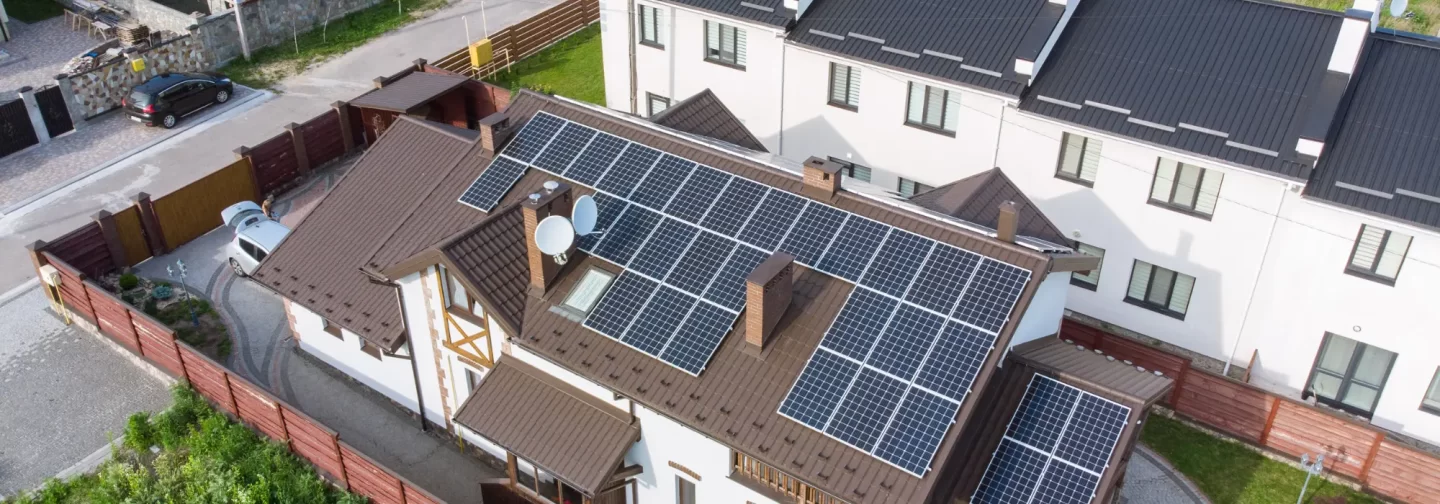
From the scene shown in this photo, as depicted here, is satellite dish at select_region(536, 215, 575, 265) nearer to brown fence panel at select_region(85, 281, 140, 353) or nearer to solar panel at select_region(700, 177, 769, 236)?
solar panel at select_region(700, 177, 769, 236)

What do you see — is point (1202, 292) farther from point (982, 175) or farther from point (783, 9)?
point (783, 9)

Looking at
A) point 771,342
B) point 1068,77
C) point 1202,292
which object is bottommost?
point 1202,292

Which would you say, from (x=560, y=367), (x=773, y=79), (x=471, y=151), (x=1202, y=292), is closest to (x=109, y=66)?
(x=471, y=151)

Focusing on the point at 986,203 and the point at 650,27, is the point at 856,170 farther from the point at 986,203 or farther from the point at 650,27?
the point at 986,203

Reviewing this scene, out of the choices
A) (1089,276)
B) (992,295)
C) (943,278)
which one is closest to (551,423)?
(943,278)

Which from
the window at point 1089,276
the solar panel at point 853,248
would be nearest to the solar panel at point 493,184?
the solar panel at point 853,248

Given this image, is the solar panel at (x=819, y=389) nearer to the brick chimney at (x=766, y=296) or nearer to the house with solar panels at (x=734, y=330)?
the house with solar panels at (x=734, y=330)

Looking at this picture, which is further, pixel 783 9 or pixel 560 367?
pixel 783 9
